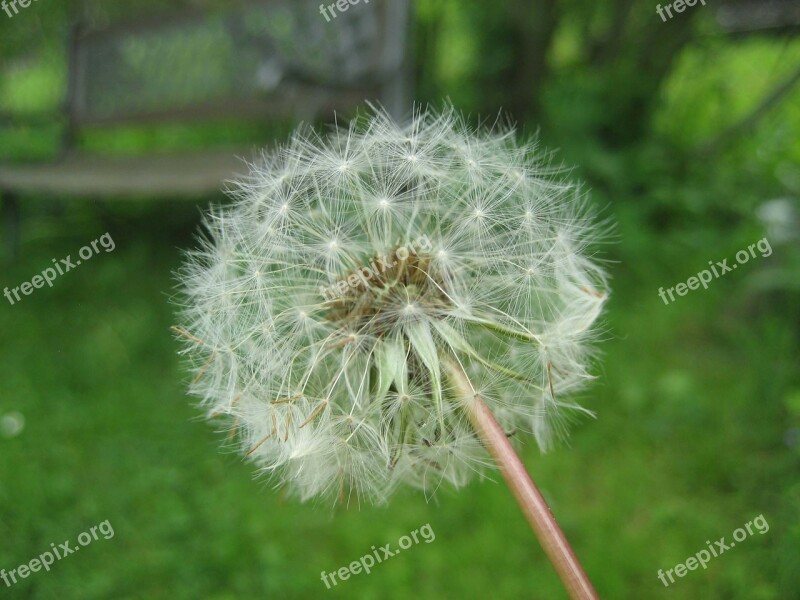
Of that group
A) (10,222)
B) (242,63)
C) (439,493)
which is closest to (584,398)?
(439,493)

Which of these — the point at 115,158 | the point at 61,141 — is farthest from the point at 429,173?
the point at 61,141

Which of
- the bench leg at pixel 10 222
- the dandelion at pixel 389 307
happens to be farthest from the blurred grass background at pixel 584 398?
the dandelion at pixel 389 307

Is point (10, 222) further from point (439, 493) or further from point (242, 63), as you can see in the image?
point (439, 493)

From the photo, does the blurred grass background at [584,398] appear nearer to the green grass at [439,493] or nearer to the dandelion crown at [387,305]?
the green grass at [439,493]

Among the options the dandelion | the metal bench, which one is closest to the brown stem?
the dandelion

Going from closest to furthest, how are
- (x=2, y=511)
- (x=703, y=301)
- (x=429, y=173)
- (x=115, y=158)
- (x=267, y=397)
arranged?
1. (x=267, y=397)
2. (x=429, y=173)
3. (x=2, y=511)
4. (x=703, y=301)
5. (x=115, y=158)

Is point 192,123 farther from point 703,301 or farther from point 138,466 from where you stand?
point 703,301
